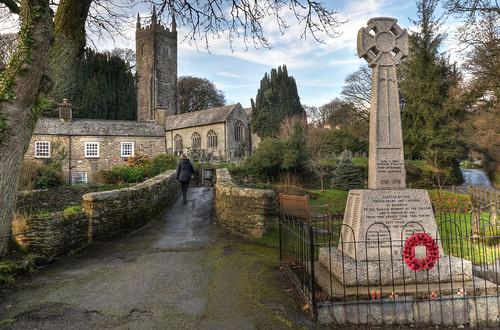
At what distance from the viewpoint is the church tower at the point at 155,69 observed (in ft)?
159

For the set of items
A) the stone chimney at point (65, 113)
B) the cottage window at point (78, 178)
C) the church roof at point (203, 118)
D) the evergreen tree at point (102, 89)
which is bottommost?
the cottage window at point (78, 178)

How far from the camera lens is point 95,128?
2580 cm

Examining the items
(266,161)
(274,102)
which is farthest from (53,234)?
(274,102)

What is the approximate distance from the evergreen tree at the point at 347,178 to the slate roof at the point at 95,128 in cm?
1689

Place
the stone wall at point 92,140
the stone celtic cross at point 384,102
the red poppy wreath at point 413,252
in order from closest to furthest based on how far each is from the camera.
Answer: the red poppy wreath at point 413,252, the stone celtic cross at point 384,102, the stone wall at point 92,140

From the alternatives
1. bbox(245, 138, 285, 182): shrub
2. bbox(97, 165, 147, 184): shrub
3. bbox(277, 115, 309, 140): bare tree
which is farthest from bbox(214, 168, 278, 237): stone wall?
bbox(277, 115, 309, 140): bare tree

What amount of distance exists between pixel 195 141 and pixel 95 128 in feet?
53.6

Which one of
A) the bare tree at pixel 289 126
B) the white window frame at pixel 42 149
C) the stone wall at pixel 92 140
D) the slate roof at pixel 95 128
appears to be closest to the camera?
the white window frame at pixel 42 149

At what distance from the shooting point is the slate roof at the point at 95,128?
943 inches

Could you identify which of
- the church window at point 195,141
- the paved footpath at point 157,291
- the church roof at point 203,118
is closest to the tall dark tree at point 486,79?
the paved footpath at point 157,291

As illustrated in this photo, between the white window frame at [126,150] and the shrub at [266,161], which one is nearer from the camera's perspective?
the shrub at [266,161]

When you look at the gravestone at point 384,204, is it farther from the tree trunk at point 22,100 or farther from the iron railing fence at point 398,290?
the tree trunk at point 22,100

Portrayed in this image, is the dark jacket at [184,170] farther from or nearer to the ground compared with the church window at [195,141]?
nearer to the ground

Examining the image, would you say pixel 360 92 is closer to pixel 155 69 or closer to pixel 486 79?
pixel 486 79
